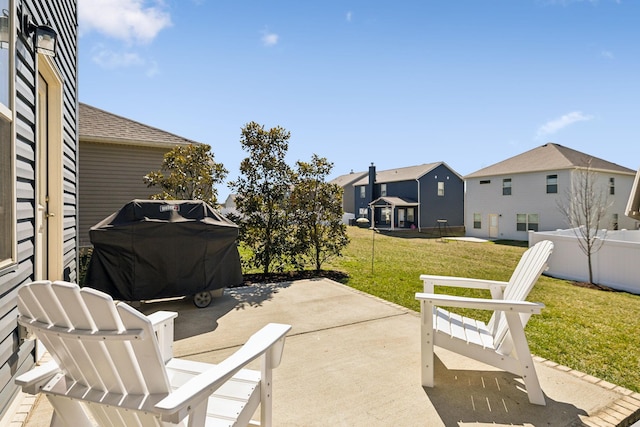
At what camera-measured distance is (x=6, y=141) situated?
8.00 ft

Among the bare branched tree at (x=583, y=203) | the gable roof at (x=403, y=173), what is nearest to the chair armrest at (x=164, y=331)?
the bare branched tree at (x=583, y=203)

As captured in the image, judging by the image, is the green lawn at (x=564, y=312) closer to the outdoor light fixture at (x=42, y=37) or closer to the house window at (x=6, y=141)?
the house window at (x=6, y=141)

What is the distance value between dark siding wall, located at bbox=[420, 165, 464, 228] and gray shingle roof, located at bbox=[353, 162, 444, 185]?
44 centimetres

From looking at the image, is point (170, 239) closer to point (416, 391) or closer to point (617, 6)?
point (416, 391)

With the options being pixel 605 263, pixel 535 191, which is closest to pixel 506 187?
pixel 535 191

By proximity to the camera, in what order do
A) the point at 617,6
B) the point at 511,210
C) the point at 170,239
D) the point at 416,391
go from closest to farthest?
the point at 416,391
the point at 170,239
the point at 617,6
the point at 511,210

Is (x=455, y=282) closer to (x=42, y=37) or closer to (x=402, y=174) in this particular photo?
(x=42, y=37)

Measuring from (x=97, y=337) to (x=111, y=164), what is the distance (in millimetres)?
9681

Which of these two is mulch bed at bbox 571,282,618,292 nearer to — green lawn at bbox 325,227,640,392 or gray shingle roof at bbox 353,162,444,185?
green lawn at bbox 325,227,640,392

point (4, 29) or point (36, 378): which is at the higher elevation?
point (4, 29)

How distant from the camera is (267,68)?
9336 mm

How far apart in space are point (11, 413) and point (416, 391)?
9.79ft

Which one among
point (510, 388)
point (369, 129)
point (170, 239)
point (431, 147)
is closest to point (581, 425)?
point (510, 388)

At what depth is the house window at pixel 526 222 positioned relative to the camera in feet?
67.3
